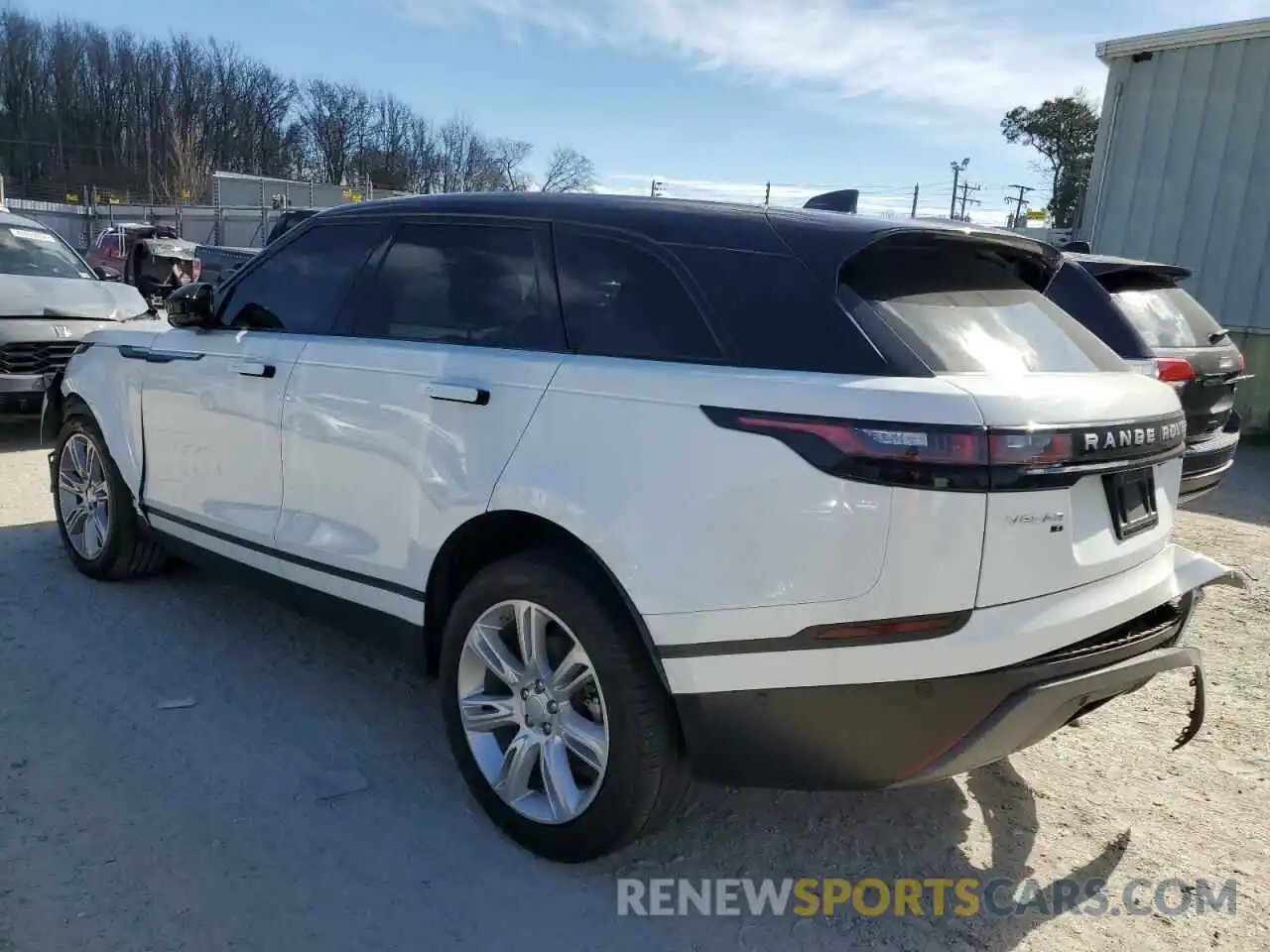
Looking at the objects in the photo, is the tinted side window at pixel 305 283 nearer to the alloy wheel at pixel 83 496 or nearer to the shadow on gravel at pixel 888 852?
the alloy wheel at pixel 83 496

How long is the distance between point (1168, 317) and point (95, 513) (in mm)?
6174

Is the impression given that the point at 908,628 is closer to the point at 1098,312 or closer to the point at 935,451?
the point at 935,451

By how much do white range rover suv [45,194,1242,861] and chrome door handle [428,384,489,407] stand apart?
0.05ft

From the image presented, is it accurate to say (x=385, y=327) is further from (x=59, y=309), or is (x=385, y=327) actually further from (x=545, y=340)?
(x=59, y=309)

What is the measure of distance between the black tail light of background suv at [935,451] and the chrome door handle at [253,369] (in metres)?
2.09

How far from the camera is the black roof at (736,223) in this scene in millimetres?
2492

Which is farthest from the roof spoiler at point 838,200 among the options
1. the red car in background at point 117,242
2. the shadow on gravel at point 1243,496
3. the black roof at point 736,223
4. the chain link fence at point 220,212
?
the chain link fence at point 220,212

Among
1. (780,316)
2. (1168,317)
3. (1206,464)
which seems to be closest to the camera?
(780,316)

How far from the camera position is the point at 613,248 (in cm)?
279

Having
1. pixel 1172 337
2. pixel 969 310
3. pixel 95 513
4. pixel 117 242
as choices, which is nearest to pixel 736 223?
pixel 969 310

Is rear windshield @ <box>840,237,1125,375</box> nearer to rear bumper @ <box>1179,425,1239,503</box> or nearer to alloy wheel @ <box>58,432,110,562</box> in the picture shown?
rear bumper @ <box>1179,425,1239,503</box>

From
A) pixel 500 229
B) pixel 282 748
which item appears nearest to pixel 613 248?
pixel 500 229

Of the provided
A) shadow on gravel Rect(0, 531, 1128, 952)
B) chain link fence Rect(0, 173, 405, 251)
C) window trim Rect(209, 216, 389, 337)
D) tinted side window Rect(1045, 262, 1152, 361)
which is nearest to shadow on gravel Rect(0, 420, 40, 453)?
shadow on gravel Rect(0, 531, 1128, 952)

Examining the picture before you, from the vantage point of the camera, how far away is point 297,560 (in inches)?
140
